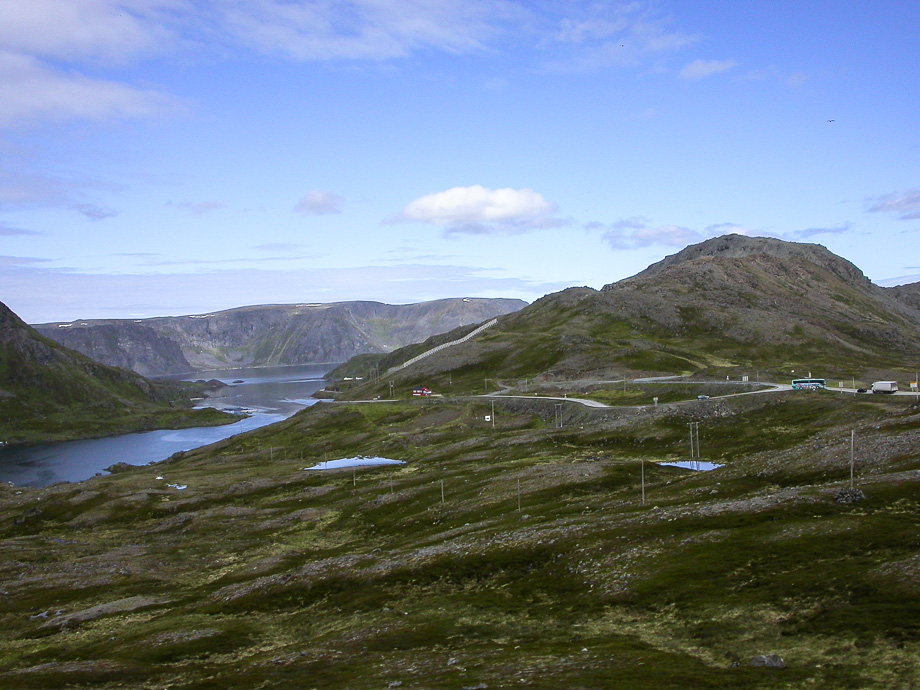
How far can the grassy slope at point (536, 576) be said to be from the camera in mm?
37938

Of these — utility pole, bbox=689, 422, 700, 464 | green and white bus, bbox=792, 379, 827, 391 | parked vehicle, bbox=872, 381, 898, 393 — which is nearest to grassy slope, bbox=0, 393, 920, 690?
utility pole, bbox=689, 422, 700, 464

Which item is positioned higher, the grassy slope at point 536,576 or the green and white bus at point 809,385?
the green and white bus at point 809,385

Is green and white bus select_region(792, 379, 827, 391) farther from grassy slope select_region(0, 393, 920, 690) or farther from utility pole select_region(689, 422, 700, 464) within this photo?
utility pole select_region(689, 422, 700, 464)

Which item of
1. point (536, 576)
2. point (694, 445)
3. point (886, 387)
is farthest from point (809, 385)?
point (536, 576)

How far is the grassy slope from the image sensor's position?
3794cm

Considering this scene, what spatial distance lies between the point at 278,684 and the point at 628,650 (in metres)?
20.2

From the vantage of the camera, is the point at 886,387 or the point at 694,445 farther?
the point at 886,387

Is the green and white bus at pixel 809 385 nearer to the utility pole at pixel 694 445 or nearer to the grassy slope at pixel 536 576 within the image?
the grassy slope at pixel 536 576

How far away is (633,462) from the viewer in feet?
320

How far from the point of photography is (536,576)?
56656mm

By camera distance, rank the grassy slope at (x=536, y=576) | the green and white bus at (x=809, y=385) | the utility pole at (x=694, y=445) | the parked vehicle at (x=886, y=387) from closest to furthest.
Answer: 1. the grassy slope at (x=536, y=576)
2. the utility pole at (x=694, y=445)
3. the parked vehicle at (x=886, y=387)
4. the green and white bus at (x=809, y=385)

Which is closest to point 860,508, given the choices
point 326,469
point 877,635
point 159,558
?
point 877,635

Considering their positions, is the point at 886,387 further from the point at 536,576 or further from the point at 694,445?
the point at 536,576

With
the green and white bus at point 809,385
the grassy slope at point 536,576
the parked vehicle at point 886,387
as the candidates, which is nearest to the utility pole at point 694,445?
the grassy slope at point 536,576
